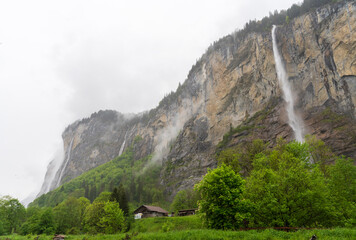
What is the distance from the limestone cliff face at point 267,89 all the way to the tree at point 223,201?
49705 millimetres

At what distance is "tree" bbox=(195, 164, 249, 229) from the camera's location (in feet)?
82.7

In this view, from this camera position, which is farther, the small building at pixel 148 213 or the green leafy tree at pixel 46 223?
the small building at pixel 148 213

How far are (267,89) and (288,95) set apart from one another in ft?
30.3

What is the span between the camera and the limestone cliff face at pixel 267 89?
68.4 meters

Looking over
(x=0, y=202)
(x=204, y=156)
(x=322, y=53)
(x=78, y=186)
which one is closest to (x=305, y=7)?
(x=322, y=53)

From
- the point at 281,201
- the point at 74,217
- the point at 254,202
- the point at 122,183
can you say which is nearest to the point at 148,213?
the point at 74,217

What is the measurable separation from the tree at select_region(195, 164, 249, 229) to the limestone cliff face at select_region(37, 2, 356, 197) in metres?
49.7

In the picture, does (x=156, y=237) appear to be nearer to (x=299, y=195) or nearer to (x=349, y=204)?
(x=299, y=195)

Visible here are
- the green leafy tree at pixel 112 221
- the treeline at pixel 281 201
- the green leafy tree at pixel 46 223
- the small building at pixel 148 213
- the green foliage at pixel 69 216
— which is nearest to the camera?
the treeline at pixel 281 201

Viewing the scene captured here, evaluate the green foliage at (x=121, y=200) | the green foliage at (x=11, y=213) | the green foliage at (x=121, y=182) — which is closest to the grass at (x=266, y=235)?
the green foliage at (x=121, y=200)

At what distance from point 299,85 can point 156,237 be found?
78155mm

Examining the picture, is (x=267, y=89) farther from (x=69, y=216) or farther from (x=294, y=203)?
(x=69, y=216)

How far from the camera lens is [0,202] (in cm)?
6850

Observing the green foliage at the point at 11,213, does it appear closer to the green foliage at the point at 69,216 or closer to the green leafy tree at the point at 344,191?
the green foliage at the point at 69,216
